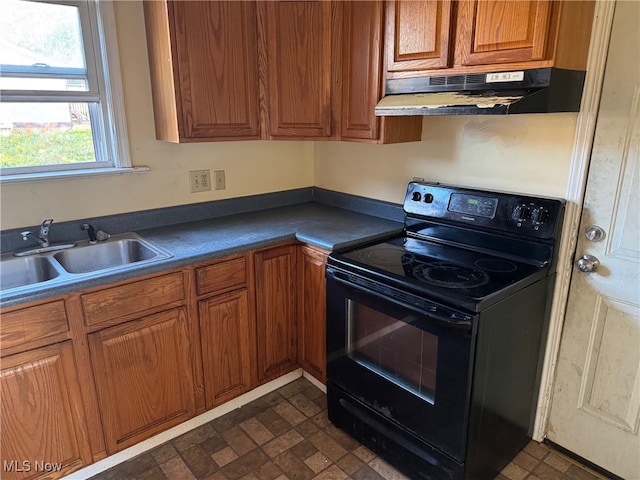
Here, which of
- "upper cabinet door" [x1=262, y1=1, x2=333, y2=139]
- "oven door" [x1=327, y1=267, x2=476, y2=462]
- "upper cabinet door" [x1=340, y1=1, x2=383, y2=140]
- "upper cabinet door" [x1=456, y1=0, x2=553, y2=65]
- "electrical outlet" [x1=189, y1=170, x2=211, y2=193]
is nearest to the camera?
"upper cabinet door" [x1=456, y1=0, x2=553, y2=65]

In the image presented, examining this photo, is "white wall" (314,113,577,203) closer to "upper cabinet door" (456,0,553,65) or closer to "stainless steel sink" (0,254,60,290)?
"upper cabinet door" (456,0,553,65)

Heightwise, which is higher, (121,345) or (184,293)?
(184,293)

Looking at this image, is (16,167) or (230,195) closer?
(16,167)

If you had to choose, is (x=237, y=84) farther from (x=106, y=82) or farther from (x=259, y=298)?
(x=259, y=298)

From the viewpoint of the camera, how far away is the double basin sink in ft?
6.05

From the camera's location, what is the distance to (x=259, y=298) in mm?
2193

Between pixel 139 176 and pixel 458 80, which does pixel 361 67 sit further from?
pixel 139 176

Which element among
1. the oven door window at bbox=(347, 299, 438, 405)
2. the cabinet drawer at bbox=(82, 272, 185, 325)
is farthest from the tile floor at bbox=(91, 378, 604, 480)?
the cabinet drawer at bbox=(82, 272, 185, 325)

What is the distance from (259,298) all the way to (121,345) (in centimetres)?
66

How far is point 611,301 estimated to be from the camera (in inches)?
68.1

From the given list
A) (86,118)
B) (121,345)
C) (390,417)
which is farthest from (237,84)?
(390,417)

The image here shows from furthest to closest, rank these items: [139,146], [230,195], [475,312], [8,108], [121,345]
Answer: [230,195] → [139,146] → [8,108] → [121,345] → [475,312]

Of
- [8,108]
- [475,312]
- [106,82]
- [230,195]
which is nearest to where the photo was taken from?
[475,312]

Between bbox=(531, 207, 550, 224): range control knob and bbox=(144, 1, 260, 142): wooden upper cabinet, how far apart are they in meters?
1.41
